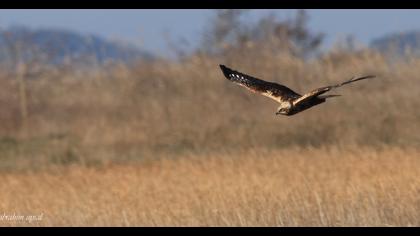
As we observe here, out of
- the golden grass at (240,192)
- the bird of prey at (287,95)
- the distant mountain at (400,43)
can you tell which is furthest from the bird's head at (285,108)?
the distant mountain at (400,43)

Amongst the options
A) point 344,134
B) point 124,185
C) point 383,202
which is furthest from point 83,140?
point 383,202

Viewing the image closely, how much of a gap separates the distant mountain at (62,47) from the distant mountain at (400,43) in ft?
15.8

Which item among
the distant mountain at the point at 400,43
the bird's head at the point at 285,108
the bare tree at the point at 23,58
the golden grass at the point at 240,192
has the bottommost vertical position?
the bare tree at the point at 23,58

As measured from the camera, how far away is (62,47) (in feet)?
63.3

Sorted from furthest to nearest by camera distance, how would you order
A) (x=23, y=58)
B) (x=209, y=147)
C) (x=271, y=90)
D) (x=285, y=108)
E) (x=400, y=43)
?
(x=23, y=58), (x=400, y=43), (x=209, y=147), (x=271, y=90), (x=285, y=108)

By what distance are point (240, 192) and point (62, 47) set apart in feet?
37.5

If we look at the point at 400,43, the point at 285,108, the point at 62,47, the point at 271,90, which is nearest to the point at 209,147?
the point at 400,43

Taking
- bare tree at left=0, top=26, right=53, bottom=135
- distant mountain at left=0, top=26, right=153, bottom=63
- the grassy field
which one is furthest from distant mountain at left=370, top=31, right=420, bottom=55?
bare tree at left=0, top=26, right=53, bottom=135

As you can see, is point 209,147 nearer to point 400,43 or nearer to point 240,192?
point 400,43

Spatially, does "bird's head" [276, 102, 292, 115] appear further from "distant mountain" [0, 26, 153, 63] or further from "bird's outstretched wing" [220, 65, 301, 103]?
"distant mountain" [0, 26, 153, 63]

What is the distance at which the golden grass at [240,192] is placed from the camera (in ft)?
24.8

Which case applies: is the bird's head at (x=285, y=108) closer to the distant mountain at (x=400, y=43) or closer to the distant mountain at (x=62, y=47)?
the distant mountain at (x=400, y=43)

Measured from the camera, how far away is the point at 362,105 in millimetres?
15219

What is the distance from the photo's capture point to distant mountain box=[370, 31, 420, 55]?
16078mm
